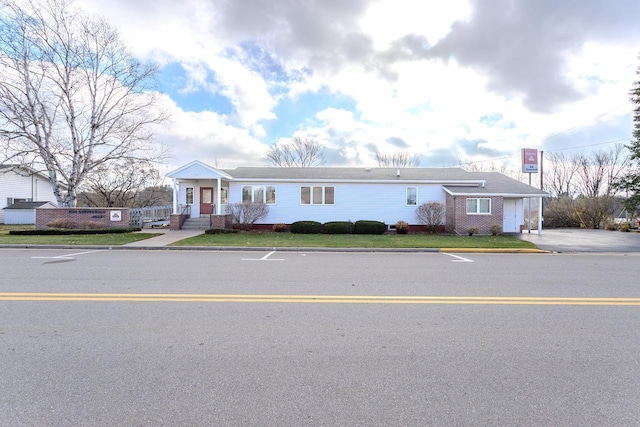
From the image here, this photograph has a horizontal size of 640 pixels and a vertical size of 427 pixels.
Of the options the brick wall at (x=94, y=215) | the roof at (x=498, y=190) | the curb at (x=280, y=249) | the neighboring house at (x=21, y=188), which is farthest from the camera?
the neighboring house at (x=21, y=188)

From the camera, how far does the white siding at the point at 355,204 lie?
21.8 meters

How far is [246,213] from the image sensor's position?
67.5 ft

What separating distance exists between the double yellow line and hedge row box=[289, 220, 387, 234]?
14102mm

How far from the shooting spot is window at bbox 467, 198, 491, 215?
66.6 ft

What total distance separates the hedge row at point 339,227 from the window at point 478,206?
17.4 ft

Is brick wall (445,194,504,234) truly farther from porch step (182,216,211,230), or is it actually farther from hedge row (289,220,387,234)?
porch step (182,216,211,230)

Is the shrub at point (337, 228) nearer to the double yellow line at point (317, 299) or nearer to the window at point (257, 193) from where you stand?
the window at point (257, 193)

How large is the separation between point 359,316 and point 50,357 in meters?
3.67

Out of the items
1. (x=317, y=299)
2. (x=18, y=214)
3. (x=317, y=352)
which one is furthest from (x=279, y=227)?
(x=18, y=214)

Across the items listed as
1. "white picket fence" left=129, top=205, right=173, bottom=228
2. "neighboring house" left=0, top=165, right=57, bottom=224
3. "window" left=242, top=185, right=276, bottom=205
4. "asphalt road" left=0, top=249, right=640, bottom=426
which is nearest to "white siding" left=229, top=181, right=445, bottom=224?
"window" left=242, top=185, right=276, bottom=205

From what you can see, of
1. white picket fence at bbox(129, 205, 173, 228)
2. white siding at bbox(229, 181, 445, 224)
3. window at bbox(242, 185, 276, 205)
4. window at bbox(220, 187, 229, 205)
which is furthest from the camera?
window at bbox(220, 187, 229, 205)

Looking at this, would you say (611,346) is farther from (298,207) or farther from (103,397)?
(298,207)

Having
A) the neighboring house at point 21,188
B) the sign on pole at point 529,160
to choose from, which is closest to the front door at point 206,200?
the neighboring house at point 21,188

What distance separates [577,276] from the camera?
808 cm
